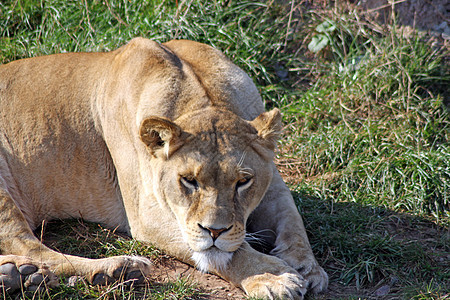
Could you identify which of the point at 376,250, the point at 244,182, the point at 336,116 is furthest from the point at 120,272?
the point at 336,116

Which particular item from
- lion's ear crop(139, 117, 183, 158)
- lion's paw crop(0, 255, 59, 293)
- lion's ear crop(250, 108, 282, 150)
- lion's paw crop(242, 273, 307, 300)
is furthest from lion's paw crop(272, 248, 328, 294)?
lion's paw crop(0, 255, 59, 293)

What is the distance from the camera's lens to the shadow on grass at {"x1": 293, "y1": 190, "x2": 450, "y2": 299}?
4004 millimetres

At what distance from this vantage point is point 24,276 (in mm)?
3678

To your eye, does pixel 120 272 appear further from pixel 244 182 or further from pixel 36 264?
pixel 244 182

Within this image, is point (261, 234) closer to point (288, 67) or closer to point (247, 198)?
point (247, 198)

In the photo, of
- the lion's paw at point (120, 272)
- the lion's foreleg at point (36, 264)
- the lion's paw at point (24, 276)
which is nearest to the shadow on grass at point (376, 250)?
the lion's paw at point (120, 272)

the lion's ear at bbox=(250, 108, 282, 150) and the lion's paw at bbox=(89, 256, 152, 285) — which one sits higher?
the lion's ear at bbox=(250, 108, 282, 150)

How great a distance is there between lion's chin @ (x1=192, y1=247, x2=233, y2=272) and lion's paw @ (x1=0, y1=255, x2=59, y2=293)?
89 centimetres

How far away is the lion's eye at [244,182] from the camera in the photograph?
3.72 m

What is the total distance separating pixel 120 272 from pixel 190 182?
2.33 feet

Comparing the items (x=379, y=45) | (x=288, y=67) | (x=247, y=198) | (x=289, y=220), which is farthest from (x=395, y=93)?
(x=247, y=198)

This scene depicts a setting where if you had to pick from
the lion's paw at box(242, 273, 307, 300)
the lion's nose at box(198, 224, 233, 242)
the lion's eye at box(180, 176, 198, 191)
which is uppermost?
the lion's eye at box(180, 176, 198, 191)

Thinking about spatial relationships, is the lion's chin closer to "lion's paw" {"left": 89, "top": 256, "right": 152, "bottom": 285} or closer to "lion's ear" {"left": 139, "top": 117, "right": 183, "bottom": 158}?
"lion's paw" {"left": 89, "top": 256, "right": 152, "bottom": 285}

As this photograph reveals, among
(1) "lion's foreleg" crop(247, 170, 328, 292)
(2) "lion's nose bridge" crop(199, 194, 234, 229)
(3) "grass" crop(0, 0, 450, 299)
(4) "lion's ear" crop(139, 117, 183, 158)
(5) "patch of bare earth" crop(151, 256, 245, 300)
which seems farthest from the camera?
(3) "grass" crop(0, 0, 450, 299)
